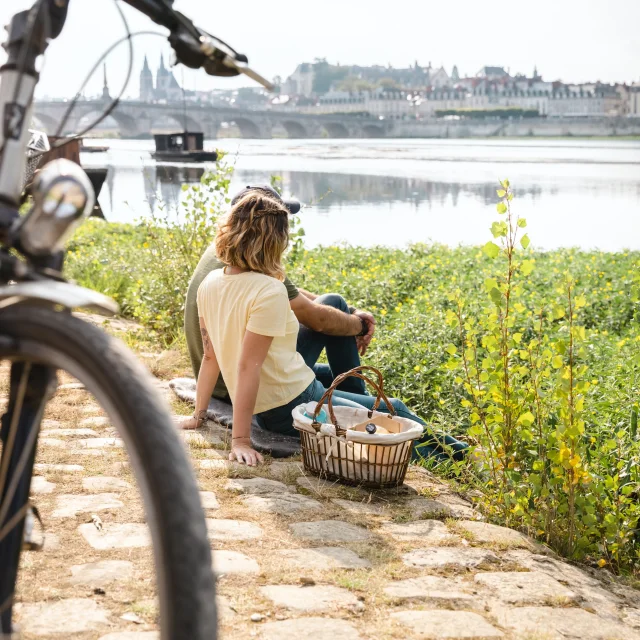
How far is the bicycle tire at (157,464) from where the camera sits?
117 cm

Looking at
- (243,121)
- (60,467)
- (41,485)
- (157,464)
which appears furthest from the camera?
(243,121)

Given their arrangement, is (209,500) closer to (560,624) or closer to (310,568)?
(310,568)

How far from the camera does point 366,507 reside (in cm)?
351

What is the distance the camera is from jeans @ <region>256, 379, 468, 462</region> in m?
4.25

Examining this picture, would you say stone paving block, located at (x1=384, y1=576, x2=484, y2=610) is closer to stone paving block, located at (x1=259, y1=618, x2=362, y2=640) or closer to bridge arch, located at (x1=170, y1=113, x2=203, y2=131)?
stone paving block, located at (x1=259, y1=618, x2=362, y2=640)

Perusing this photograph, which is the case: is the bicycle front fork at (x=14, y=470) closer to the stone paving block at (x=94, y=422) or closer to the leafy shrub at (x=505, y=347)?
the leafy shrub at (x=505, y=347)

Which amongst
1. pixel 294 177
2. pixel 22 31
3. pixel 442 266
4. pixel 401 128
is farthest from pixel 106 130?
pixel 22 31

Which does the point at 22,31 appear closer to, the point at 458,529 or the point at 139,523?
the point at 139,523

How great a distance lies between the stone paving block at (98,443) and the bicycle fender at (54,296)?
254cm

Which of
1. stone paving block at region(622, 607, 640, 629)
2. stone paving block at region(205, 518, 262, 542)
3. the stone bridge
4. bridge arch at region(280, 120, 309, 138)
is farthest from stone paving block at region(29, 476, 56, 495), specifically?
bridge arch at region(280, 120, 309, 138)

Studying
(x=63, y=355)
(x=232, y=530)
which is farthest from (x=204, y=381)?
(x=63, y=355)

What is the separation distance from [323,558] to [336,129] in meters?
92.7

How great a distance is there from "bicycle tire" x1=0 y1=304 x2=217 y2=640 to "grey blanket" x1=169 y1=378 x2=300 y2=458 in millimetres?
2815

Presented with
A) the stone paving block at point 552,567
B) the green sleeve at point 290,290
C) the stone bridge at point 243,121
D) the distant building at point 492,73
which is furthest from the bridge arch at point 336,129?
the stone paving block at point 552,567
